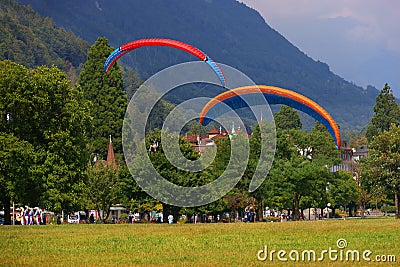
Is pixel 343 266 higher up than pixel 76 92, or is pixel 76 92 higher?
pixel 76 92

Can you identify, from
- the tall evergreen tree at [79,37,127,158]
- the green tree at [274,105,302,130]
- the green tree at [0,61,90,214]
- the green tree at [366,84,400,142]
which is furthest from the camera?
the green tree at [274,105,302,130]

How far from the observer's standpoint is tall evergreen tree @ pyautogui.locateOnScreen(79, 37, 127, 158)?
10794 centimetres

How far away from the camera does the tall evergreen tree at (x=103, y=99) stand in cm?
10794

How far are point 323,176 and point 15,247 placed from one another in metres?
54.9

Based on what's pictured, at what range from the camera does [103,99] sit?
110 m

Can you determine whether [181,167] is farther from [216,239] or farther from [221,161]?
[216,239]

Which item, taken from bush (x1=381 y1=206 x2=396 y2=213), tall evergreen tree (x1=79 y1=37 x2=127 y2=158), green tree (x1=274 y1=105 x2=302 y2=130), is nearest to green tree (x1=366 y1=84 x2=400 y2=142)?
bush (x1=381 y1=206 x2=396 y2=213)

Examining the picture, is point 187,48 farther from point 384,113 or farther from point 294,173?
point 384,113

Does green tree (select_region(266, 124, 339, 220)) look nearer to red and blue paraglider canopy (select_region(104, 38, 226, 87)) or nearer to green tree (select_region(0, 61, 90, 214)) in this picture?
red and blue paraglider canopy (select_region(104, 38, 226, 87))

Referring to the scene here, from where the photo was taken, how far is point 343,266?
2048 cm

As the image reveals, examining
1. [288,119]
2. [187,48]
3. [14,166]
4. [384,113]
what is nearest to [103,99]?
[288,119]

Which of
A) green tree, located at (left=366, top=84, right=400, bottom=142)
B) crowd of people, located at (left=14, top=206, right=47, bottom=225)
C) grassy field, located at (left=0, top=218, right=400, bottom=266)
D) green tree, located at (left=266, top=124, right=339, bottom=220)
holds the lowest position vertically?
grassy field, located at (left=0, top=218, right=400, bottom=266)

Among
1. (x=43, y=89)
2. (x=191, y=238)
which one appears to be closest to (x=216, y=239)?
(x=191, y=238)

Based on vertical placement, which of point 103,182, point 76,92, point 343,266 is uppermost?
point 76,92
